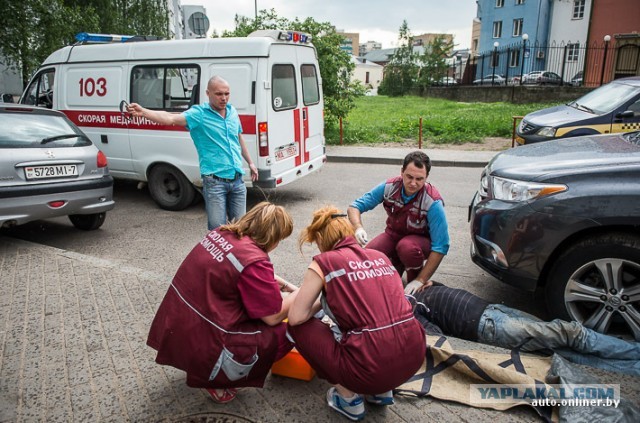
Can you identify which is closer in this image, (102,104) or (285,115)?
(285,115)

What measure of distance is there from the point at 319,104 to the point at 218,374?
20.8ft

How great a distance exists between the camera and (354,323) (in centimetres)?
257

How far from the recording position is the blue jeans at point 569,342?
3.30 meters

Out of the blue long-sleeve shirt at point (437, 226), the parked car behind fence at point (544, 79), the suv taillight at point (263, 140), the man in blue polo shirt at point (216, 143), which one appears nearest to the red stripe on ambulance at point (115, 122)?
the suv taillight at point (263, 140)

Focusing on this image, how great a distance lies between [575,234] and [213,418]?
2648 millimetres

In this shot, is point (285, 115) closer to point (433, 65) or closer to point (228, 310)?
point (228, 310)

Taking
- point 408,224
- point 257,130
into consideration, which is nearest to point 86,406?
point 408,224

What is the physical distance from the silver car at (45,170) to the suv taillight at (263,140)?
6.44ft

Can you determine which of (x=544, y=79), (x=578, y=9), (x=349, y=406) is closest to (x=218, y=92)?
(x=349, y=406)

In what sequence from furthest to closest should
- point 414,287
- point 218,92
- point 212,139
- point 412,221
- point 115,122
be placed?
point 115,122
point 212,139
point 218,92
point 412,221
point 414,287

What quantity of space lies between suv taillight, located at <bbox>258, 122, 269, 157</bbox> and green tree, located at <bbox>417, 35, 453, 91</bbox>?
110 ft

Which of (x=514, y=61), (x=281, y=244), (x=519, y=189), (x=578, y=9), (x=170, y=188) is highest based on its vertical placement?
(x=578, y=9)

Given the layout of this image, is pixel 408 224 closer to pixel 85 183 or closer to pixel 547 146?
pixel 547 146

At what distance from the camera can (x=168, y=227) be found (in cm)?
684
